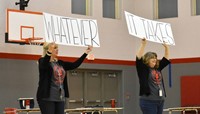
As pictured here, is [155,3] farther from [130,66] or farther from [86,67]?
[86,67]

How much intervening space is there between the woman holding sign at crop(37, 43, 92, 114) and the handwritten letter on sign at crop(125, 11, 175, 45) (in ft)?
7.20

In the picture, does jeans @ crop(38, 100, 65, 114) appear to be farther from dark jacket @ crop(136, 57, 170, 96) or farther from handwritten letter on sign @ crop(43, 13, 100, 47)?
handwritten letter on sign @ crop(43, 13, 100, 47)

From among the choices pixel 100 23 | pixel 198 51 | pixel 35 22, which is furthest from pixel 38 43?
pixel 198 51

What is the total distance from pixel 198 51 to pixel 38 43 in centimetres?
526

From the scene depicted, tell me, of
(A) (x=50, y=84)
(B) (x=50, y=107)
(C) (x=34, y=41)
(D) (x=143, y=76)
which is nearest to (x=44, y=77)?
(A) (x=50, y=84)

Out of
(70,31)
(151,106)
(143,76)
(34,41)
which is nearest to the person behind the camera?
(151,106)

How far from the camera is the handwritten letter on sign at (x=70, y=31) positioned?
882 centimetres

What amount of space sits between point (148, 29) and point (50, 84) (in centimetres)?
317

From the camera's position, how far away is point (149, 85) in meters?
7.44

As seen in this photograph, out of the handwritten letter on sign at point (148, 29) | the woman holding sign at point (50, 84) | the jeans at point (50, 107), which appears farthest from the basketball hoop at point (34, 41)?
the jeans at point (50, 107)

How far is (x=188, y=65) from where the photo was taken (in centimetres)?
1562

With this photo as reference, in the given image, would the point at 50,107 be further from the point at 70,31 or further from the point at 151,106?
the point at 70,31

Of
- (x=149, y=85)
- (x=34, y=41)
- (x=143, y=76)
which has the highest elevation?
(x=34, y=41)

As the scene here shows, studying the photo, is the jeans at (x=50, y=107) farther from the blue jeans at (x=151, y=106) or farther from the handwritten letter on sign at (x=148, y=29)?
the handwritten letter on sign at (x=148, y=29)
